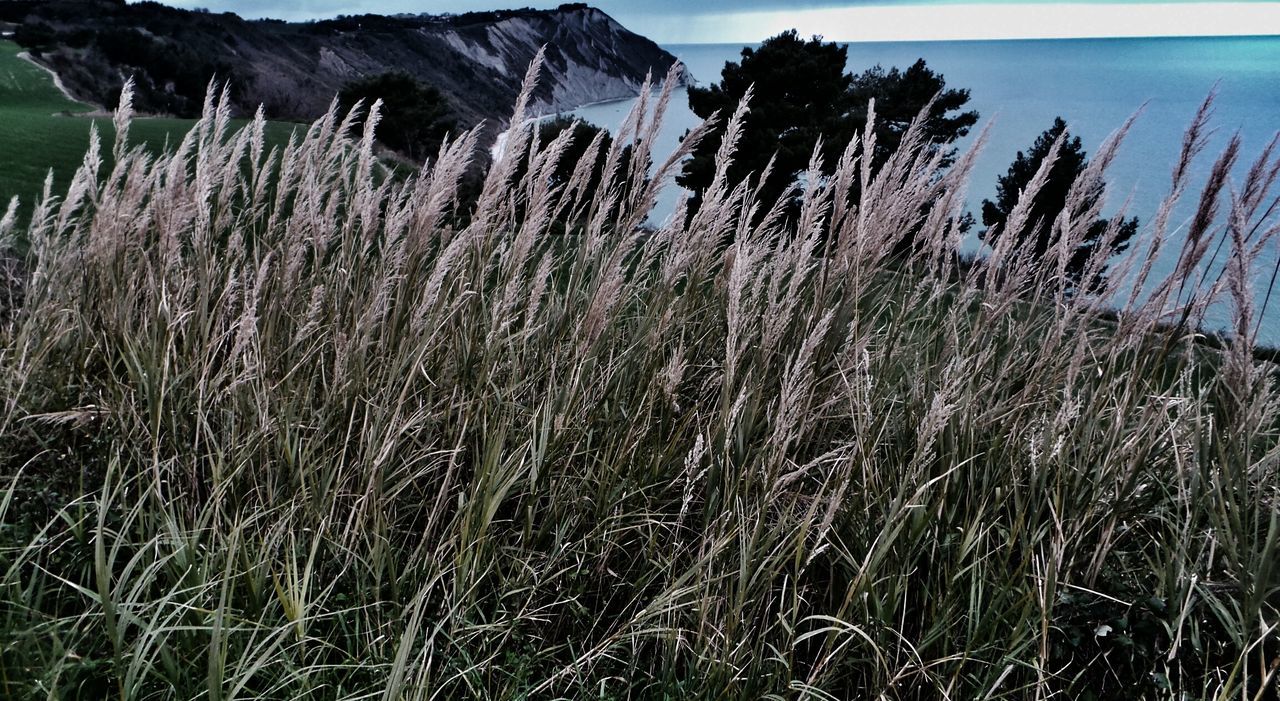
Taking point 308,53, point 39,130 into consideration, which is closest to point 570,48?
point 308,53

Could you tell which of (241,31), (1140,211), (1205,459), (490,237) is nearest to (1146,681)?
(1205,459)

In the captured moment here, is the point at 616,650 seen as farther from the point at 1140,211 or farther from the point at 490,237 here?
the point at 1140,211

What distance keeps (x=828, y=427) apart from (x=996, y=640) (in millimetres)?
955

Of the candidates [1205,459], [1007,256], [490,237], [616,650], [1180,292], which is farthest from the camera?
[490,237]

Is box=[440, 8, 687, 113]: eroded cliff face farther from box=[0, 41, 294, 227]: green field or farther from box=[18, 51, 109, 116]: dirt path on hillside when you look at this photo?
box=[18, 51, 109, 116]: dirt path on hillside

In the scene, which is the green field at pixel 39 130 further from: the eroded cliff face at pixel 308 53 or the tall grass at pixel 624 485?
the tall grass at pixel 624 485

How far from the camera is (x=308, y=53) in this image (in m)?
23.3

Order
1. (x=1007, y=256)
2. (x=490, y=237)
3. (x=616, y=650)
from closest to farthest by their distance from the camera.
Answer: (x=616, y=650) → (x=1007, y=256) → (x=490, y=237)

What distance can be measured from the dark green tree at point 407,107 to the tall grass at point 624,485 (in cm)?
1778

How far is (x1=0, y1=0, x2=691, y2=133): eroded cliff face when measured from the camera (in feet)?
54.5

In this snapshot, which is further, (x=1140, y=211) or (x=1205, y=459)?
(x=1140, y=211)

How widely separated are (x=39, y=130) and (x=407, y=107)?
1161 centimetres

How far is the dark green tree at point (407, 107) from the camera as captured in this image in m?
20.2

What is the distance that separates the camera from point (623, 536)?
2.46 metres
